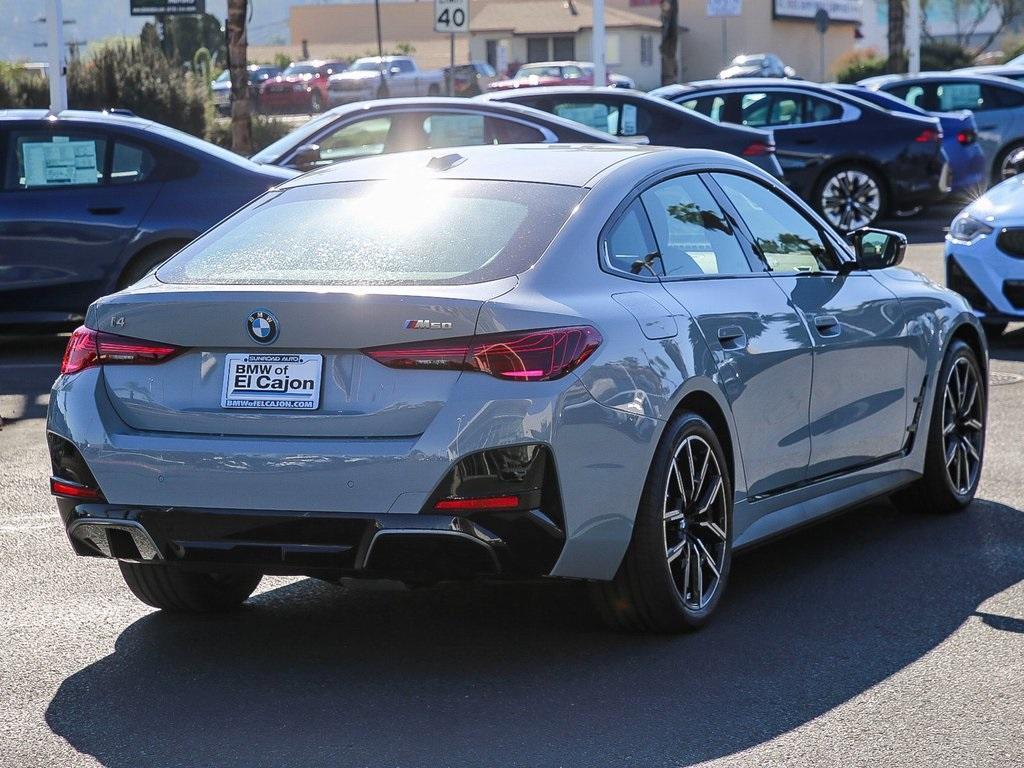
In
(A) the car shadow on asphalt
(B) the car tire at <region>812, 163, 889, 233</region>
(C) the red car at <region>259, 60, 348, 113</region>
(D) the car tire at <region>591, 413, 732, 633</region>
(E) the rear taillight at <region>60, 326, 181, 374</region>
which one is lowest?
(C) the red car at <region>259, 60, 348, 113</region>

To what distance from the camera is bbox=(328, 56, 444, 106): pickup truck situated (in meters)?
66.1

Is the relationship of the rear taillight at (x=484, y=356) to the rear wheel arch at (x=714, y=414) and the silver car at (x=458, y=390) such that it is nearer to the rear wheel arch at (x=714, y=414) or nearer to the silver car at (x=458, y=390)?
the silver car at (x=458, y=390)

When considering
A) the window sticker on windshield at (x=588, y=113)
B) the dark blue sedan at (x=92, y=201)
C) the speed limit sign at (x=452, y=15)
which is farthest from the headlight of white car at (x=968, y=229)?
the speed limit sign at (x=452, y=15)

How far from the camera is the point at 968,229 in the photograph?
486 inches

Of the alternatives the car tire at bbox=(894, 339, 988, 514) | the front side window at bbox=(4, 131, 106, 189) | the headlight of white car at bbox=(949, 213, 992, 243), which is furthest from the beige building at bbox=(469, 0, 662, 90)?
the car tire at bbox=(894, 339, 988, 514)

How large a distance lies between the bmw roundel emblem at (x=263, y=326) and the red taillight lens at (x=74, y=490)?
66cm

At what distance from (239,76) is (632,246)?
19.6m

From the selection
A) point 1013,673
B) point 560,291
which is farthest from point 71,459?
point 1013,673

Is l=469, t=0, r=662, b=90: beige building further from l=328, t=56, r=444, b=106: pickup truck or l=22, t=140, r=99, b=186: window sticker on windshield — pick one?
l=22, t=140, r=99, b=186: window sticker on windshield

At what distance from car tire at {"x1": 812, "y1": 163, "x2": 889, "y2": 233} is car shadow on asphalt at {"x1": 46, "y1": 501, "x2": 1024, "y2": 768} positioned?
14.3m

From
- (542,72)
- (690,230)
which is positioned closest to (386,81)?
(542,72)

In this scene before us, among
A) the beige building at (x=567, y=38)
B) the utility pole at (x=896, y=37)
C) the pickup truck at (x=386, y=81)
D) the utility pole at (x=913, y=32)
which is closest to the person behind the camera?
the utility pole at (x=913, y=32)

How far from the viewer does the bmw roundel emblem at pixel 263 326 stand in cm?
499

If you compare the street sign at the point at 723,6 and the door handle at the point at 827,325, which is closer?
the door handle at the point at 827,325
